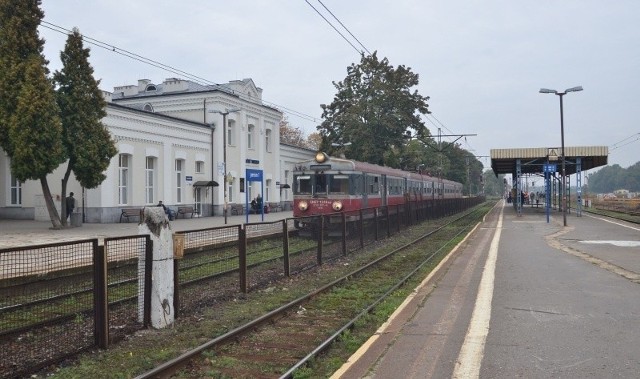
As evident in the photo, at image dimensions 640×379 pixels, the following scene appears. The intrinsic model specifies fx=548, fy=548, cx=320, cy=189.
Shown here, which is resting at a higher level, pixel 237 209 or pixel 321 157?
pixel 321 157

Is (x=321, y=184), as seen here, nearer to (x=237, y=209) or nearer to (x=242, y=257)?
(x=242, y=257)

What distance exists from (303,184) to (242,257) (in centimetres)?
1174

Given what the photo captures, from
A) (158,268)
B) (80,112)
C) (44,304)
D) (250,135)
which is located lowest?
(44,304)

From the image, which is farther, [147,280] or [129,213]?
[129,213]

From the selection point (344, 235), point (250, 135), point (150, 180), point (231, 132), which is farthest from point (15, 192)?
point (344, 235)

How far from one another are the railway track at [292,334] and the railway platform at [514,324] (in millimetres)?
629

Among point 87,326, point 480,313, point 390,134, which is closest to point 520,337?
point 480,313

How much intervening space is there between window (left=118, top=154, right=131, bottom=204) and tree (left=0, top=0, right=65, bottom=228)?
295 inches

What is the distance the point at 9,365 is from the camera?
566 cm

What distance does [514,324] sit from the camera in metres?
7.60

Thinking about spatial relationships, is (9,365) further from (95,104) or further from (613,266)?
(95,104)

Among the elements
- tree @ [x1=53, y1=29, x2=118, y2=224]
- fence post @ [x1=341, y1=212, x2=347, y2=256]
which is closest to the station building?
tree @ [x1=53, y1=29, x2=118, y2=224]

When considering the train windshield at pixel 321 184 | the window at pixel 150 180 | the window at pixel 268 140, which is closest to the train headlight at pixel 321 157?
the train windshield at pixel 321 184

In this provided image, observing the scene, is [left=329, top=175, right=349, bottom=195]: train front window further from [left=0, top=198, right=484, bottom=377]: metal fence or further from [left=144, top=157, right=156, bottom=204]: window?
[left=144, top=157, right=156, bottom=204]: window
